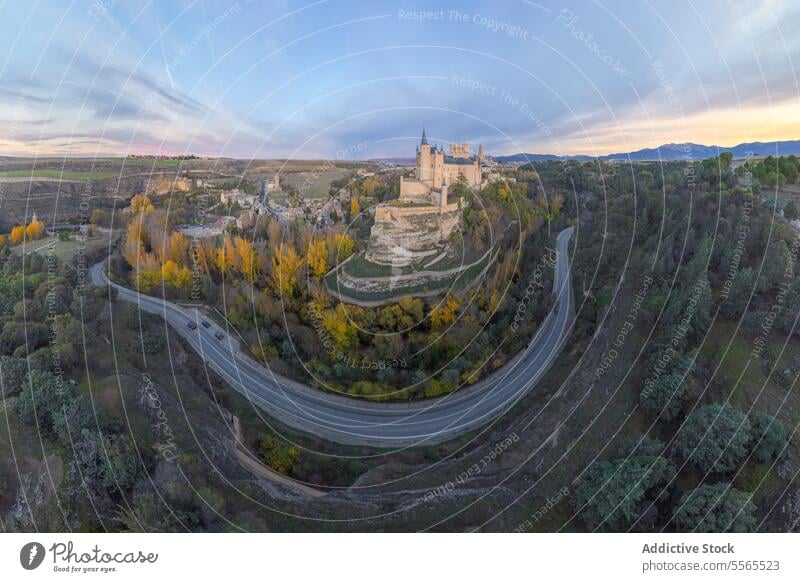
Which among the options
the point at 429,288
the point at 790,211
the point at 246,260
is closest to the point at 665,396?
the point at 790,211

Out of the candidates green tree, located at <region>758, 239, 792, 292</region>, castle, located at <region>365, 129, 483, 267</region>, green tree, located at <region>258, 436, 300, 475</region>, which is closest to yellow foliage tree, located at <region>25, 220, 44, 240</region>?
green tree, located at <region>258, 436, 300, 475</region>

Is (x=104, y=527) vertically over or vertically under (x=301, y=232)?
under

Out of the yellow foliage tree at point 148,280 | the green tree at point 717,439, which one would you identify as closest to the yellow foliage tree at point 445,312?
the green tree at point 717,439

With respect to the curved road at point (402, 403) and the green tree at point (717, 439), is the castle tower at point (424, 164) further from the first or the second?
the green tree at point (717, 439)

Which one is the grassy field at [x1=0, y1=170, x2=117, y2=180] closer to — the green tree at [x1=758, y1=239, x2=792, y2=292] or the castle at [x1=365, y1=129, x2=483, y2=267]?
the castle at [x1=365, y1=129, x2=483, y2=267]

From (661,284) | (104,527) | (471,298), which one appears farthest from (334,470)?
(661,284)
